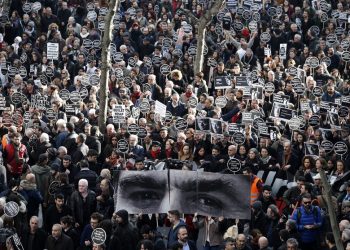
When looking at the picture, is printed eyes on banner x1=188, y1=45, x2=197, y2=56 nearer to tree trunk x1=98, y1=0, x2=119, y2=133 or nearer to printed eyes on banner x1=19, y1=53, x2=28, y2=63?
printed eyes on banner x1=19, y1=53, x2=28, y2=63

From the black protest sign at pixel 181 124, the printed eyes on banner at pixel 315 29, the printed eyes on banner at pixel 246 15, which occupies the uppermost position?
the printed eyes on banner at pixel 246 15

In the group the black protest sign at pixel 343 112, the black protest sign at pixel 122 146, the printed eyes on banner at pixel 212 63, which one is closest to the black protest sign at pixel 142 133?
the black protest sign at pixel 122 146

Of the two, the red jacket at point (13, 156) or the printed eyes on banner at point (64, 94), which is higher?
the printed eyes on banner at point (64, 94)

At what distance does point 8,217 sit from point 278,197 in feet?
16.9

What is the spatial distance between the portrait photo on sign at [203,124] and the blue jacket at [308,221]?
17.0 feet

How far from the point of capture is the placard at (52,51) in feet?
110

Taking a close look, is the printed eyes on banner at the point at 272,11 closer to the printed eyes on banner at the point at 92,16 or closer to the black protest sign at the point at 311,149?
the printed eyes on banner at the point at 92,16

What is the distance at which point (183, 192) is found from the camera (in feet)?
74.8

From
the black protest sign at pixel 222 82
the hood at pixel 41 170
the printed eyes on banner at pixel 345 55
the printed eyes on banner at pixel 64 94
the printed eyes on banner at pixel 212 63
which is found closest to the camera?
the hood at pixel 41 170

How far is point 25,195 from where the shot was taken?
75.5ft

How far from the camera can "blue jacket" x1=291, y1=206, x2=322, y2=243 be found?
71.9ft

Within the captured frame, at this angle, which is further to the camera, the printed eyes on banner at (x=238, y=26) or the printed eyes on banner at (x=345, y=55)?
the printed eyes on banner at (x=238, y=26)

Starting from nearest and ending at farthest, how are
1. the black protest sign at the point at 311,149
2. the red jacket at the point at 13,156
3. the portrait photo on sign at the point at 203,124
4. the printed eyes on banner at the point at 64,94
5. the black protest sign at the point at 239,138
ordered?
1. the red jacket at the point at 13,156
2. the black protest sign at the point at 311,149
3. the black protest sign at the point at 239,138
4. the portrait photo on sign at the point at 203,124
5. the printed eyes on banner at the point at 64,94

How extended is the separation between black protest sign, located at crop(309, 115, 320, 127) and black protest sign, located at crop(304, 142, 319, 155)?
6.11 ft
